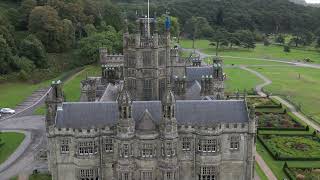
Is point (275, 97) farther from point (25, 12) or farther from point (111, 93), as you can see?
point (25, 12)

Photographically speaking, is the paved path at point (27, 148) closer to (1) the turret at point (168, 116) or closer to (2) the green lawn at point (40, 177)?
(2) the green lawn at point (40, 177)

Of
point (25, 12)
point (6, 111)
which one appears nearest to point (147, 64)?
point (6, 111)

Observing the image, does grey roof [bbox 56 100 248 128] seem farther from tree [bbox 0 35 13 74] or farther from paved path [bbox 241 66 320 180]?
tree [bbox 0 35 13 74]

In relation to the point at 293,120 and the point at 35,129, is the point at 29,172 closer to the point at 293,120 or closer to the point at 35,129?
the point at 35,129

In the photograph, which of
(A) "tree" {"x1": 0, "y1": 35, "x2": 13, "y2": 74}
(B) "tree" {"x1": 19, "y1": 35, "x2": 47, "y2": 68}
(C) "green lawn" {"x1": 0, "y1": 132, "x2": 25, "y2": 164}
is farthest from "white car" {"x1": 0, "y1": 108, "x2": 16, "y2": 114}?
(B) "tree" {"x1": 19, "y1": 35, "x2": 47, "y2": 68}

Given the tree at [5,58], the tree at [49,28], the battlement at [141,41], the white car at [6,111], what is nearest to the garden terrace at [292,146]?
the battlement at [141,41]

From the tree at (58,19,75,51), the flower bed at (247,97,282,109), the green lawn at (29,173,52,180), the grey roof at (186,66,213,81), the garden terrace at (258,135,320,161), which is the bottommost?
the green lawn at (29,173,52,180)

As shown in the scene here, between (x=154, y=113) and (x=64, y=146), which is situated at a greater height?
(x=154, y=113)
